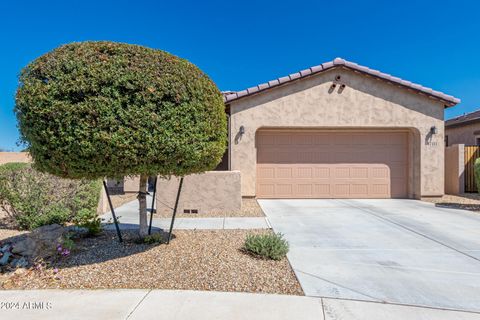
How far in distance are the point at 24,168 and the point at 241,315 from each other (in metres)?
6.29

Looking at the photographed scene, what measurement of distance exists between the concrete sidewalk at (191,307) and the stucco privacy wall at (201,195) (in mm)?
5227

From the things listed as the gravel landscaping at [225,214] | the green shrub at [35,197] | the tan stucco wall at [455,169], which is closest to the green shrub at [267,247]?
the gravel landscaping at [225,214]

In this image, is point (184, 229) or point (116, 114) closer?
point (116, 114)

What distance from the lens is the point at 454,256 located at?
4.98m

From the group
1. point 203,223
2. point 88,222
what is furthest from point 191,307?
point 203,223

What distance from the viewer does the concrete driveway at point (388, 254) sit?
368 cm

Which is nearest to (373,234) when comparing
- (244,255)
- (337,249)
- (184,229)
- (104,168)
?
(337,249)

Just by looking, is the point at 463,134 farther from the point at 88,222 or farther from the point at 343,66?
the point at 88,222

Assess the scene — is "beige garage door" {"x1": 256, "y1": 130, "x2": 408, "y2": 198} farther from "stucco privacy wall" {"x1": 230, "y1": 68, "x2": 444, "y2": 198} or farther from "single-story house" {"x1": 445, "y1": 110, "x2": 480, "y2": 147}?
"single-story house" {"x1": 445, "y1": 110, "x2": 480, "y2": 147}

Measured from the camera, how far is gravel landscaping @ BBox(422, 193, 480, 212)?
9938 mm

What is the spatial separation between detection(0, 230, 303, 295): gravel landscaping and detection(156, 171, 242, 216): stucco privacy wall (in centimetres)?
344

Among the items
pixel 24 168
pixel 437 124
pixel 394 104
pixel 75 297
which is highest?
pixel 394 104

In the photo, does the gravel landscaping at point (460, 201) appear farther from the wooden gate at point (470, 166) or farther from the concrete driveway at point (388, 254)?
the concrete driveway at point (388, 254)

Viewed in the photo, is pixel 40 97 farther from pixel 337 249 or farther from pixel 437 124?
pixel 437 124
